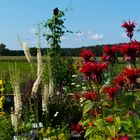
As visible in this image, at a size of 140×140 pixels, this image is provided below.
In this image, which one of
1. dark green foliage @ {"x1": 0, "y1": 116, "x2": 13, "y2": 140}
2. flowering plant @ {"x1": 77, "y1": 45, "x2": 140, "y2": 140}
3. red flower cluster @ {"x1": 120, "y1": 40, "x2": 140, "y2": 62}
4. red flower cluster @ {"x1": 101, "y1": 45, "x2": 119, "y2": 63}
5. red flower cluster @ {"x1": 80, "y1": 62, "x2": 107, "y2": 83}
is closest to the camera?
red flower cluster @ {"x1": 80, "y1": 62, "x2": 107, "y2": 83}

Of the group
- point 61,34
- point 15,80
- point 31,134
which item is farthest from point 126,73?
point 61,34

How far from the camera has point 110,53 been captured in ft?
18.8

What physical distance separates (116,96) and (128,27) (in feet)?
2.67

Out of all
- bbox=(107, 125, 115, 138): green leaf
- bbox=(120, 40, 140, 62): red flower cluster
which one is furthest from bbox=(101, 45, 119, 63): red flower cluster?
bbox=(107, 125, 115, 138): green leaf

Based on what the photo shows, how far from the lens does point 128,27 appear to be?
588 cm

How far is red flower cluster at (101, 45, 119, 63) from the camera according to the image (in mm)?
5690

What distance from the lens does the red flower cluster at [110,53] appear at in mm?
5690

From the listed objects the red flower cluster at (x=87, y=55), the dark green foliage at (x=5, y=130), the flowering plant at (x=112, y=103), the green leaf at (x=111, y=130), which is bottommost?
the dark green foliage at (x=5, y=130)

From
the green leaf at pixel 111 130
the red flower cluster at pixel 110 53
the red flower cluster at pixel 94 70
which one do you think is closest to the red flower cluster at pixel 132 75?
the red flower cluster at pixel 94 70

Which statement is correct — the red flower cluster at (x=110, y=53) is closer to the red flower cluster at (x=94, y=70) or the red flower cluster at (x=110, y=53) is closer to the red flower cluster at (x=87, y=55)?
the red flower cluster at (x=87, y=55)

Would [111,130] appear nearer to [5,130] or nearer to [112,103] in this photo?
[112,103]

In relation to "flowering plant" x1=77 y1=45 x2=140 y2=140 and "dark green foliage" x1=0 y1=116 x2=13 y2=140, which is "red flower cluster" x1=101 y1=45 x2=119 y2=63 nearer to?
"flowering plant" x1=77 y1=45 x2=140 y2=140

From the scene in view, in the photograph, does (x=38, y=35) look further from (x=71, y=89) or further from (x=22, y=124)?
(x=71, y=89)

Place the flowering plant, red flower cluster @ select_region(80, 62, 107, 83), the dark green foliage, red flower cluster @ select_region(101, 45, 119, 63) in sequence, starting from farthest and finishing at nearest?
1. the dark green foliage
2. red flower cluster @ select_region(101, 45, 119, 63)
3. the flowering plant
4. red flower cluster @ select_region(80, 62, 107, 83)
